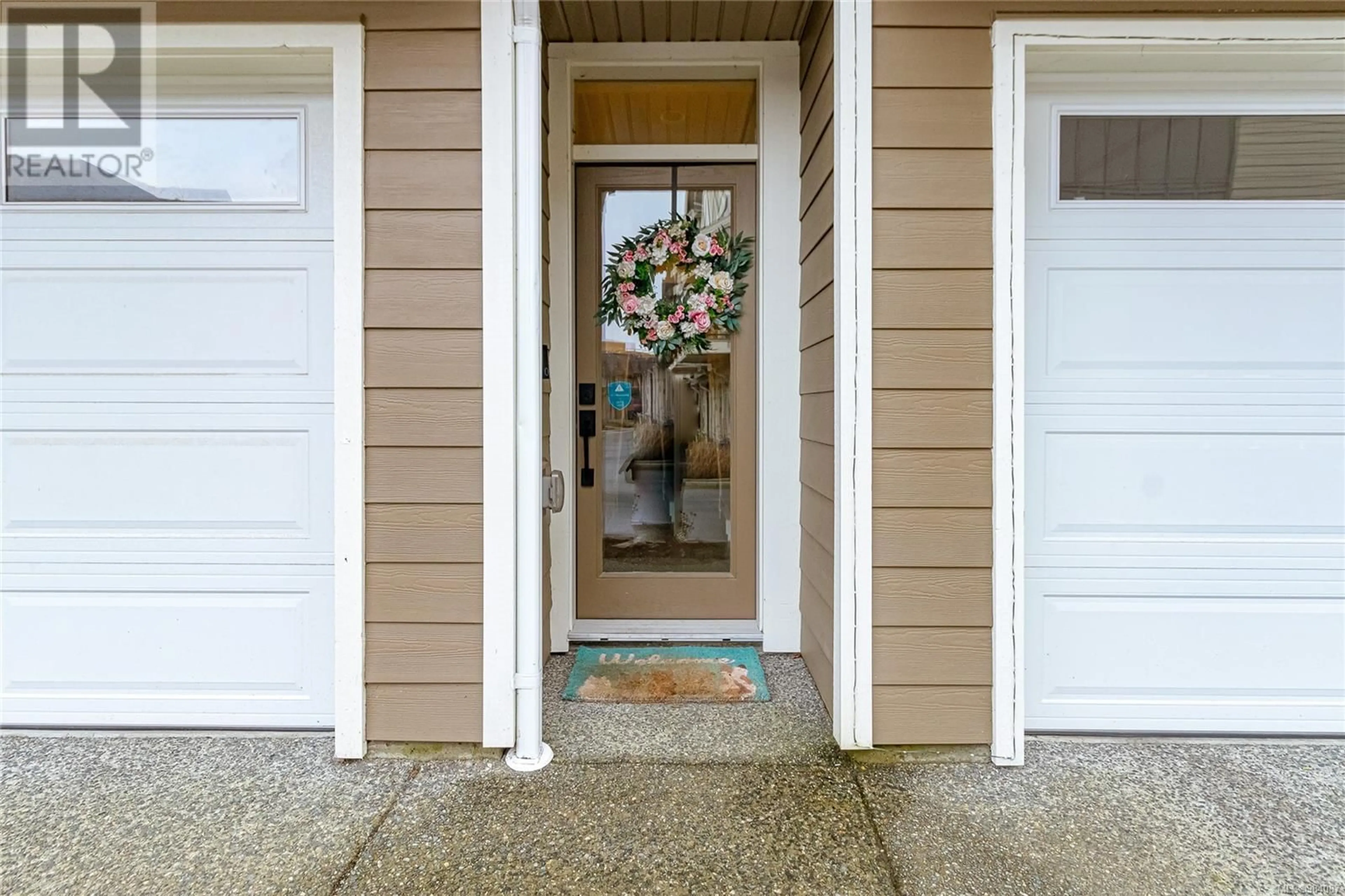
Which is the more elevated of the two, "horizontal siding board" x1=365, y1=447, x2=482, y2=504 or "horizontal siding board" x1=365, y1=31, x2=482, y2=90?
"horizontal siding board" x1=365, y1=31, x2=482, y2=90

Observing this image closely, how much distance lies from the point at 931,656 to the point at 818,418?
787mm

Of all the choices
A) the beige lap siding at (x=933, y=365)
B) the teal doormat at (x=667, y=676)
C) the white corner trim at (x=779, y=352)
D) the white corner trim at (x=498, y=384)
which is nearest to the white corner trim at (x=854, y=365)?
the beige lap siding at (x=933, y=365)

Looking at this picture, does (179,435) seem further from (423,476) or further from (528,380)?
(528,380)

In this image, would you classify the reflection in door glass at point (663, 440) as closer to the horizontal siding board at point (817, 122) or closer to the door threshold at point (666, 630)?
the door threshold at point (666, 630)

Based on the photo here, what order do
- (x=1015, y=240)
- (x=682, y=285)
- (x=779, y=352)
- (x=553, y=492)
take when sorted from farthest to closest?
(x=682, y=285) → (x=779, y=352) → (x=553, y=492) → (x=1015, y=240)

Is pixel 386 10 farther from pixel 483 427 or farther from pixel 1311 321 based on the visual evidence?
pixel 1311 321

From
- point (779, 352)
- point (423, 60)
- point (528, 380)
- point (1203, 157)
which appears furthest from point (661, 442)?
point (1203, 157)

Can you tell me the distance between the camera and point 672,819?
5.25ft

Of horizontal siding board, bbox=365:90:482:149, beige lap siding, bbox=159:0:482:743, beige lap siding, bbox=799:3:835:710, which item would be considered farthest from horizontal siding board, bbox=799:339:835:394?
horizontal siding board, bbox=365:90:482:149

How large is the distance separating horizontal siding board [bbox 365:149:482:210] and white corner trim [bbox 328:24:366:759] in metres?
0.05

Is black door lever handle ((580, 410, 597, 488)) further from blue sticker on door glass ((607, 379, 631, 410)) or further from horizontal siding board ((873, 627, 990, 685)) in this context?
horizontal siding board ((873, 627, 990, 685))

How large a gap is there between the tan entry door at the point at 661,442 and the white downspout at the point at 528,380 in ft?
2.61

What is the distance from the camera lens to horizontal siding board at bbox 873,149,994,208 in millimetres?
1818

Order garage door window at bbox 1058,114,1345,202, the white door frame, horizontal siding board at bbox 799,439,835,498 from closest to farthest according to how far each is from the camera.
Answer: the white door frame → garage door window at bbox 1058,114,1345,202 → horizontal siding board at bbox 799,439,835,498
